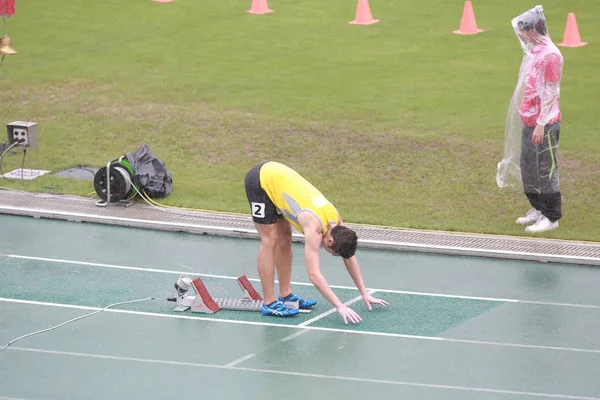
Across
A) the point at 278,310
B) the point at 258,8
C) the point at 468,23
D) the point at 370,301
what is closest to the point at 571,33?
the point at 468,23

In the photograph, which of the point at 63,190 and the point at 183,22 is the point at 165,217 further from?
the point at 183,22

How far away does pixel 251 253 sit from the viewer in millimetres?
11328

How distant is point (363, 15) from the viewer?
21391 mm

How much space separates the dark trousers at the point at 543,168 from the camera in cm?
1149

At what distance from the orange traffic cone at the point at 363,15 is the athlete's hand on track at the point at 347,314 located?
12.7 metres

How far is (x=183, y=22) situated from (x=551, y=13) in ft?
23.5

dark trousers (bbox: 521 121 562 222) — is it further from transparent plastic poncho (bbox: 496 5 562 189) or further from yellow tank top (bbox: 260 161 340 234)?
yellow tank top (bbox: 260 161 340 234)

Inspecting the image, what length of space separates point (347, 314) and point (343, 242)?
0.74 meters

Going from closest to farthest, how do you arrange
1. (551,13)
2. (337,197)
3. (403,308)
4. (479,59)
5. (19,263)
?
(403,308) < (19,263) < (337,197) < (479,59) < (551,13)

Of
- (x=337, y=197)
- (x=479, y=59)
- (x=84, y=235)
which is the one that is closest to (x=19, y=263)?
(x=84, y=235)

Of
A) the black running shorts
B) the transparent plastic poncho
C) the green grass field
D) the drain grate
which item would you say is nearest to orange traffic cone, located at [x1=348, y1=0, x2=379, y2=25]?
the green grass field

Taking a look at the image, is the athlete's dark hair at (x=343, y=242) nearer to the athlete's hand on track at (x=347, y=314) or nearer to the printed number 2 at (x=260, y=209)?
the athlete's hand on track at (x=347, y=314)

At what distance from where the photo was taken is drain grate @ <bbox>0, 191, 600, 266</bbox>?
11.2m

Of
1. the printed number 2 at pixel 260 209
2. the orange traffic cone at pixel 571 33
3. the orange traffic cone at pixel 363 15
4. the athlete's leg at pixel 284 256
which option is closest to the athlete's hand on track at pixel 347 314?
the athlete's leg at pixel 284 256
